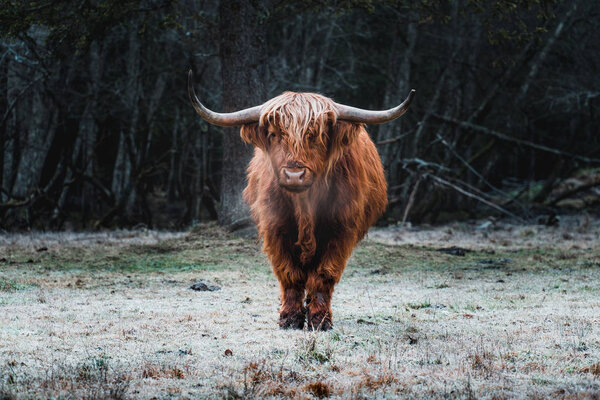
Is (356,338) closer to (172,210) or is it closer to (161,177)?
(172,210)

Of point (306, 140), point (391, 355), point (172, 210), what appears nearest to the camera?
point (391, 355)

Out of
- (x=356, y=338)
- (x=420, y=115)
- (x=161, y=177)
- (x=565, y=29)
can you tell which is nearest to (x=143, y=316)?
(x=356, y=338)

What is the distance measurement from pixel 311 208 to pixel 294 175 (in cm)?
63

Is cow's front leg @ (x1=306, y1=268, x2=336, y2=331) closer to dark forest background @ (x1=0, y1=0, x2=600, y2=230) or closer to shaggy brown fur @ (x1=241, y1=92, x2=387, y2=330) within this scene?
shaggy brown fur @ (x1=241, y1=92, x2=387, y2=330)

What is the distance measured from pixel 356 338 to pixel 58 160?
12008 mm

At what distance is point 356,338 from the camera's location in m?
4.49

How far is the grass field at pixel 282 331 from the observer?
3.22 metres

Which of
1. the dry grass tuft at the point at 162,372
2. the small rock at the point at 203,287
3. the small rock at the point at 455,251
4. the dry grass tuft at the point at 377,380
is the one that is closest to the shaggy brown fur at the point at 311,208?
the dry grass tuft at the point at 377,380

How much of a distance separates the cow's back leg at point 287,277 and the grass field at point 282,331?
0.24 m

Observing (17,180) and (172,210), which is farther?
(172,210)

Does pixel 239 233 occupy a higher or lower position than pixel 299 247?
lower

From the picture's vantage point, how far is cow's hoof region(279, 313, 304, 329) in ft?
16.3

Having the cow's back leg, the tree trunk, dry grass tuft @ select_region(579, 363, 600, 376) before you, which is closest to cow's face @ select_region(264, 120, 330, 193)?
the cow's back leg

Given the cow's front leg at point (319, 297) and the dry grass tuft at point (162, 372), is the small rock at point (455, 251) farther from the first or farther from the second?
the dry grass tuft at point (162, 372)
